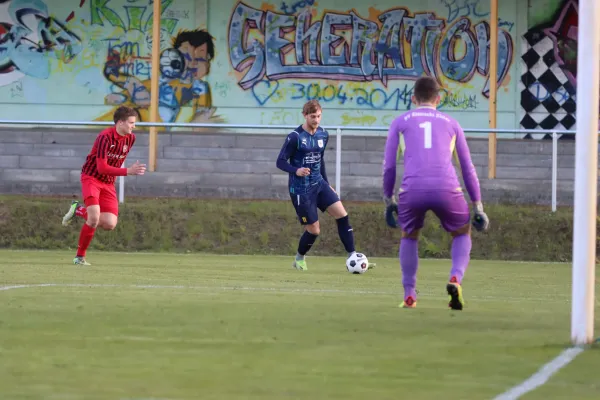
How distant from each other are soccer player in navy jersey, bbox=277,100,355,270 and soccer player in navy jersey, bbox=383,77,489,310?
19.4 feet

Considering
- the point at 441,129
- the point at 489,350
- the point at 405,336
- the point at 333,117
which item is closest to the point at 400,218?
the point at 441,129

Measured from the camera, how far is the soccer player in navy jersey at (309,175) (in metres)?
16.0

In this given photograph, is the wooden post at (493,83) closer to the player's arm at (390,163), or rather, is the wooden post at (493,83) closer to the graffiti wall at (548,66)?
the graffiti wall at (548,66)

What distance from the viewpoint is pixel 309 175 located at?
1633 cm

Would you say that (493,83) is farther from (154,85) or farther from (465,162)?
(465,162)

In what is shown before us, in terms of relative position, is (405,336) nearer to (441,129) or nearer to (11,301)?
(441,129)

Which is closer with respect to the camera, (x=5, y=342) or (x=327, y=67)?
(x=5, y=342)

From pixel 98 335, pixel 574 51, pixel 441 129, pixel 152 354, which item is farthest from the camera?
pixel 574 51

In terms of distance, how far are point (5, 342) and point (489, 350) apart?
269 centimetres

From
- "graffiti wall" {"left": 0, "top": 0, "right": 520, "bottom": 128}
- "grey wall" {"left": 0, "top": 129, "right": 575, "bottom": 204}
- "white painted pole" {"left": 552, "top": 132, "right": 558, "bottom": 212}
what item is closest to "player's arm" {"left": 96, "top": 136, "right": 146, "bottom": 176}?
"grey wall" {"left": 0, "top": 129, "right": 575, "bottom": 204}

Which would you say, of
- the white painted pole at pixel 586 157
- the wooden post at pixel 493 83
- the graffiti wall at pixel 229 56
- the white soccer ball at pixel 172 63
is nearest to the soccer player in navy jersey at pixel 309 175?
the wooden post at pixel 493 83

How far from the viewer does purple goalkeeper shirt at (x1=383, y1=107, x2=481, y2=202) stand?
977cm

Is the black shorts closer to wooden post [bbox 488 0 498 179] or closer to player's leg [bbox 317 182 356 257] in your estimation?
player's leg [bbox 317 182 356 257]

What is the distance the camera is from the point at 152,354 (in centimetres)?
723
